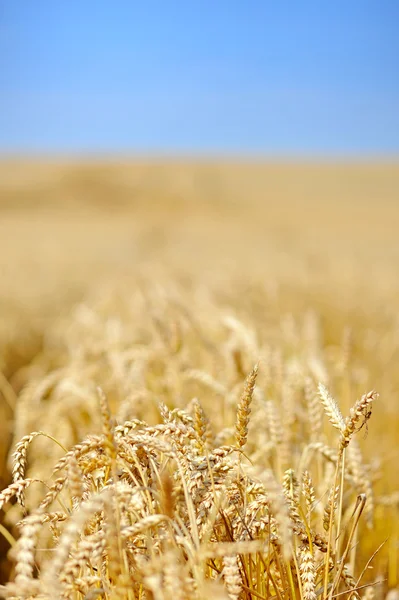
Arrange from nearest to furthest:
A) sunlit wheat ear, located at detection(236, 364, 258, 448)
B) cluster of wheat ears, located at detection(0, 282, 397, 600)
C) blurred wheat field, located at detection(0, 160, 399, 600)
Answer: cluster of wheat ears, located at detection(0, 282, 397, 600), sunlit wheat ear, located at detection(236, 364, 258, 448), blurred wheat field, located at detection(0, 160, 399, 600)

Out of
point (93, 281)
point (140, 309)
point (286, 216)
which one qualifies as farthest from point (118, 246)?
point (286, 216)

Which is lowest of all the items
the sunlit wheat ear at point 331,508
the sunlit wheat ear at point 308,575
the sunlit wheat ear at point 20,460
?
the sunlit wheat ear at point 308,575

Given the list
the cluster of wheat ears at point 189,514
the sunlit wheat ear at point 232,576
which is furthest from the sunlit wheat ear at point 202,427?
the sunlit wheat ear at point 232,576

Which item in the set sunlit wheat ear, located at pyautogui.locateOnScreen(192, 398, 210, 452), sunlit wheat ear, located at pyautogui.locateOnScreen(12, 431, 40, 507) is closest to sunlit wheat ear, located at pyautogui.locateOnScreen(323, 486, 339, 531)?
sunlit wheat ear, located at pyautogui.locateOnScreen(192, 398, 210, 452)

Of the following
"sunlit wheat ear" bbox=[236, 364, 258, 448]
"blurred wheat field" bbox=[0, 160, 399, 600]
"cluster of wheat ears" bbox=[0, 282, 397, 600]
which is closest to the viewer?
"cluster of wheat ears" bbox=[0, 282, 397, 600]

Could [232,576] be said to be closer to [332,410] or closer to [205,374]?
[332,410]

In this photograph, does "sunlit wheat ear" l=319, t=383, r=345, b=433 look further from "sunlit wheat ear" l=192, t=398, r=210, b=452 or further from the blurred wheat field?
"sunlit wheat ear" l=192, t=398, r=210, b=452

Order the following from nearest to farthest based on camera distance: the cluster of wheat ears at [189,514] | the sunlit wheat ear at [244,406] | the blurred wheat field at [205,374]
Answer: the cluster of wheat ears at [189,514] → the sunlit wheat ear at [244,406] → the blurred wheat field at [205,374]

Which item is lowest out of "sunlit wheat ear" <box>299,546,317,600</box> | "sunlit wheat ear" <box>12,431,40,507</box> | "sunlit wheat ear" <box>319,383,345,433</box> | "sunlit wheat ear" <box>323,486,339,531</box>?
"sunlit wheat ear" <box>299,546,317,600</box>

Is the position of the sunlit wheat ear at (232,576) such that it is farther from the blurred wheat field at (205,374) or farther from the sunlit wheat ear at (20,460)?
the sunlit wheat ear at (20,460)

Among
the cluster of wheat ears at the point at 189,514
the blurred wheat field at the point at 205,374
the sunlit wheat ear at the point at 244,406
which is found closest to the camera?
the cluster of wheat ears at the point at 189,514

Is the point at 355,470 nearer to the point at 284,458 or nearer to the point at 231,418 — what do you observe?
the point at 284,458

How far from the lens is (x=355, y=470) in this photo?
1.34 metres

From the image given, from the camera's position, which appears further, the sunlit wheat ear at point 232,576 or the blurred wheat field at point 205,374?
the blurred wheat field at point 205,374
